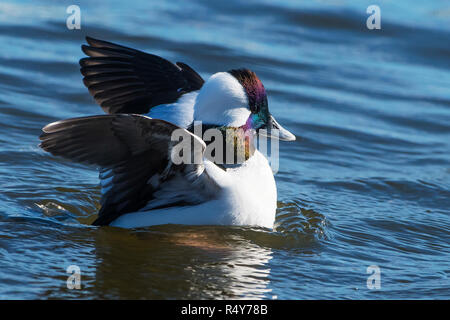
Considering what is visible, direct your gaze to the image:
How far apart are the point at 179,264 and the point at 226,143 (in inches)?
36.9

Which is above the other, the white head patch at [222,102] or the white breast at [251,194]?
the white head patch at [222,102]

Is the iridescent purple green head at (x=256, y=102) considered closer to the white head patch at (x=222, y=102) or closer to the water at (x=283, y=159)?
the white head patch at (x=222, y=102)

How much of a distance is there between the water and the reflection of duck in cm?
1

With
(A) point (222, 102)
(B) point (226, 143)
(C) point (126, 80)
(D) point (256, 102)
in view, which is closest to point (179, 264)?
(B) point (226, 143)

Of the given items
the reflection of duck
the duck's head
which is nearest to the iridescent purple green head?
the duck's head

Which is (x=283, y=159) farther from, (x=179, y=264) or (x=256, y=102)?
(x=179, y=264)

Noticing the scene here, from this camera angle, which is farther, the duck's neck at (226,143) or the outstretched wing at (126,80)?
the outstretched wing at (126,80)

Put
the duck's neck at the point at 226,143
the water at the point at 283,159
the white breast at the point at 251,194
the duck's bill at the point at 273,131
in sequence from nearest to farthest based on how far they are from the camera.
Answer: the water at the point at 283,159 < the white breast at the point at 251,194 < the duck's neck at the point at 226,143 < the duck's bill at the point at 273,131

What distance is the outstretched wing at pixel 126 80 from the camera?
20.2ft

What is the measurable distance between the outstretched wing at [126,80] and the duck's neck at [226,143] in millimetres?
802

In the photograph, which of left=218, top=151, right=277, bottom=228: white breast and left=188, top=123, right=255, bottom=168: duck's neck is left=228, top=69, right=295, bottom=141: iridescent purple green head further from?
left=218, top=151, right=277, bottom=228: white breast

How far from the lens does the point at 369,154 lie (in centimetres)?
827

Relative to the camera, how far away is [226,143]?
5.41m

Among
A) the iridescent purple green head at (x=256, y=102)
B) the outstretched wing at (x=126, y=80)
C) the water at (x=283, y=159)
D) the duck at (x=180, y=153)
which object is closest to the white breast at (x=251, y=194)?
the duck at (x=180, y=153)
